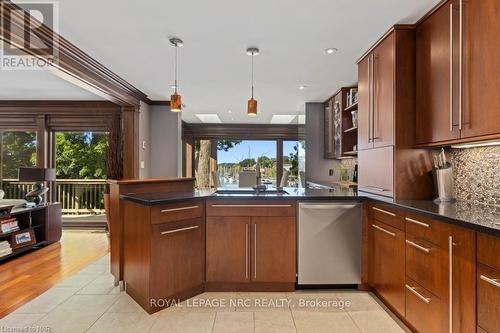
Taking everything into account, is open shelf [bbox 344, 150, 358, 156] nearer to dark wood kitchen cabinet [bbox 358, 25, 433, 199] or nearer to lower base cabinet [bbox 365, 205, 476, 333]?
dark wood kitchen cabinet [bbox 358, 25, 433, 199]

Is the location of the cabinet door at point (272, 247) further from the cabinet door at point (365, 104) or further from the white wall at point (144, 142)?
the white wall at point (144, 142)

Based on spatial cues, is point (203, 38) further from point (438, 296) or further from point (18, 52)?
point (438, 296)

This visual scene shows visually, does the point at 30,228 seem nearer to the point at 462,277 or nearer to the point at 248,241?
the point at 248,241

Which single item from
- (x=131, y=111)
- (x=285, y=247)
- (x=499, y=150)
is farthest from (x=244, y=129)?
(x=499, y=150)

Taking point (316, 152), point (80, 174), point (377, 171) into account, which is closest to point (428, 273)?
point (377, 171)

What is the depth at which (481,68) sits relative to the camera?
1.88 m

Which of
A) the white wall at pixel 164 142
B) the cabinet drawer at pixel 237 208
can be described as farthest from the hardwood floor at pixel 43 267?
the cabinet drawer at pixel 237 208


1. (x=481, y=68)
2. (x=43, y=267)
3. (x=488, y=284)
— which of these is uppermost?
(x=481, y=68)

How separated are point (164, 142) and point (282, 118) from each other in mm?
3295

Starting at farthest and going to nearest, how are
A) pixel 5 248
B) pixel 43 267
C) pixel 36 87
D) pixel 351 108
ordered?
pixel 36 87 < pixel 351 108 < pixel 5 248 < pixel 43 267

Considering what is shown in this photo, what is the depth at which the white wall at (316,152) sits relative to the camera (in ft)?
19.0

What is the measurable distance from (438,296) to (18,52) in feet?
12.7

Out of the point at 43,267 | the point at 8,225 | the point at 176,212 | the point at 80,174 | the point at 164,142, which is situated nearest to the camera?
the point at 176,212

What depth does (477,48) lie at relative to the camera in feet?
6.26
